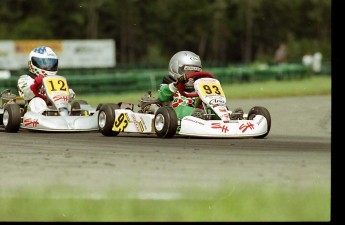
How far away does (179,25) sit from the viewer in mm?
61219

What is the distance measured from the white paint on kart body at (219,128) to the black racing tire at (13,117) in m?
2.31

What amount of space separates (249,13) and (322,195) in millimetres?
60950

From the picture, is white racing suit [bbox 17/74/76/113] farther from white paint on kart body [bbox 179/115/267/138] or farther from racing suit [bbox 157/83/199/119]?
white paint on kart body [bbox 179/115/267/138]

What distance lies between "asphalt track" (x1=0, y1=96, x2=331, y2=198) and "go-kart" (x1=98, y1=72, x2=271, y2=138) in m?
0.11

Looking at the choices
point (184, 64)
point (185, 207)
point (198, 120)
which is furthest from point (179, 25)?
point (185, 207)

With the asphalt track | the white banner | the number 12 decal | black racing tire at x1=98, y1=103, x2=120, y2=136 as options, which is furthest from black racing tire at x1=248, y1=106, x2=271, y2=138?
the white banner

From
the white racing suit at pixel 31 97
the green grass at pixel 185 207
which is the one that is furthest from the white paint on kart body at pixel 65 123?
the green grass at pixel 185 207

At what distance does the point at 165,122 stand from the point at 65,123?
1697mm

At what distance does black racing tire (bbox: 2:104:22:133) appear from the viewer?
1089 cm

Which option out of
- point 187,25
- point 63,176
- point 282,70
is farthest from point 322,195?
point 187,25

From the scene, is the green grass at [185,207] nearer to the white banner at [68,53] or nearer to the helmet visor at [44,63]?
the helmet visor at [44,63]

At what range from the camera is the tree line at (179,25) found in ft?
178

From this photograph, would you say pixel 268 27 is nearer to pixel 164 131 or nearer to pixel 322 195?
pixel 164 131

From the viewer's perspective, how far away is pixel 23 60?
141 feet
